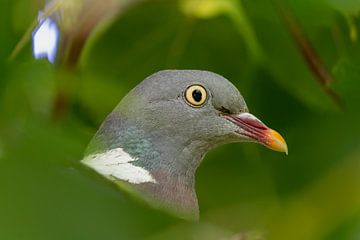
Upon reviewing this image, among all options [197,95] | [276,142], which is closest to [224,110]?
[197,95]

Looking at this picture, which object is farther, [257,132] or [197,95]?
[197,95]

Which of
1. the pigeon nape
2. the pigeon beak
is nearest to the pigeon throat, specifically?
the pigeon nape

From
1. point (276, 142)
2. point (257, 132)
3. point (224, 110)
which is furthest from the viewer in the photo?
point (224, 110)

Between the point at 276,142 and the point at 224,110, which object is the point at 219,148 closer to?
the point at 224,110

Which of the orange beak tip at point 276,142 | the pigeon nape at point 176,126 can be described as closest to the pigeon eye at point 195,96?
the pigeon nape at point 176,126

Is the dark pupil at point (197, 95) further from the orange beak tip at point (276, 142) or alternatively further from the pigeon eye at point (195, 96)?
the orange beak tip at point (276, 142)

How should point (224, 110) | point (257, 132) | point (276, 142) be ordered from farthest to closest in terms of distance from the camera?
point (224, 110) → point (257, 132) → point (276, 142)

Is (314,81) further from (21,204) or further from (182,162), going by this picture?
(21,204)
